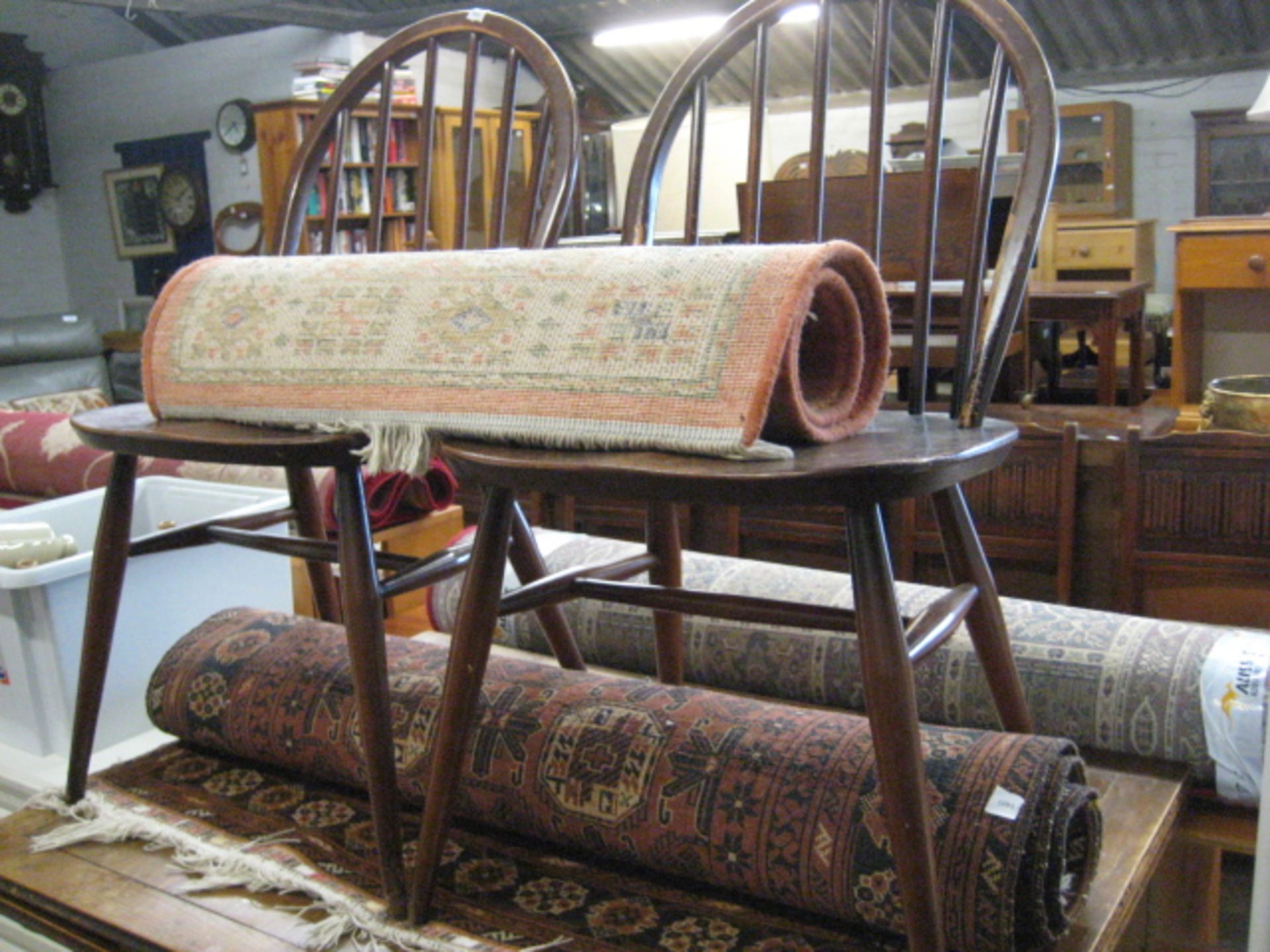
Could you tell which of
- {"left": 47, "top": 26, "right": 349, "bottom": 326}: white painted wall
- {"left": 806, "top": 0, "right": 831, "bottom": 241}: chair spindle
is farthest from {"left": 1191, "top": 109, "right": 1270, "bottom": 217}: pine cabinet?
{"left": 806, "top": 0, "right": 831, "bottom": 241}: chair spindle

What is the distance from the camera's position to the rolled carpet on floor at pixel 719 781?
0.98 metres

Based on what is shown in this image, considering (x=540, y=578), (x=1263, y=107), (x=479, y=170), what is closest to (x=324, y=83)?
(x=479, y=170)

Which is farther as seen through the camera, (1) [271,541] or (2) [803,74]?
(2) [803,74]

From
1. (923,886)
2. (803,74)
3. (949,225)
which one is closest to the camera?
(923,886)

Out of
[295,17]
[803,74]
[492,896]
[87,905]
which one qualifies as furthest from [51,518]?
[803,74]

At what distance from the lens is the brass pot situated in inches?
90.7

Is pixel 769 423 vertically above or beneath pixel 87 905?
above

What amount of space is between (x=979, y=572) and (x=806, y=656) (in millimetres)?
504

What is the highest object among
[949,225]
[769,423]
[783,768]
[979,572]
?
[949,225]

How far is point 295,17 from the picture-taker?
21.2 ft

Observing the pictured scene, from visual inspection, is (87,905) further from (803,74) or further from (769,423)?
(803,74)

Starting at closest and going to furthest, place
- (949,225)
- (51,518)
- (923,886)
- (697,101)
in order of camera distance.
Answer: (923,886) < (697,101) < (51,518) < (949,225)

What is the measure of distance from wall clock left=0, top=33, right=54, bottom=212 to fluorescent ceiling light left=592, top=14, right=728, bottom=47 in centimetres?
381

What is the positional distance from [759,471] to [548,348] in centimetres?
24
